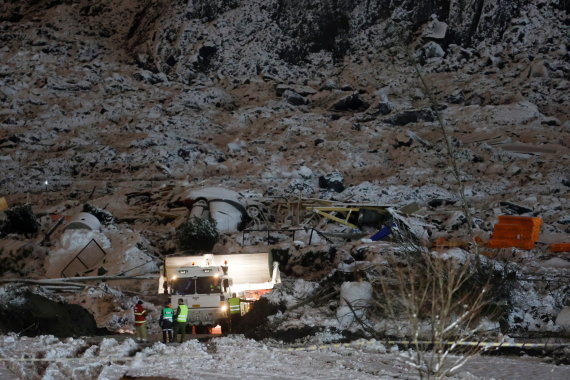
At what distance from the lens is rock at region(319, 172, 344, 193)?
85.2 feet

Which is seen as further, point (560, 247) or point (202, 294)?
point (560, 247)

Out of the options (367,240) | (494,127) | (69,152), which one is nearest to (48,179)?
(69,152)

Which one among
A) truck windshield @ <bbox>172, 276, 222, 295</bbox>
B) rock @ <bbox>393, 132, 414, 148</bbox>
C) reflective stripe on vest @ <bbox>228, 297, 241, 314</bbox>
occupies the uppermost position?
truck windshield @ <bbox>172, 276, 222, 295</bbox>

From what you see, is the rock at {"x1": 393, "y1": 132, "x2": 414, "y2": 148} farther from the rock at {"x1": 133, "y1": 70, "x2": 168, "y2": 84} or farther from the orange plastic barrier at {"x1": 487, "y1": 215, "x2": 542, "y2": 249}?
the rock at {"x1": 133, "y1": 70, "x2": 168, "y2": 84}

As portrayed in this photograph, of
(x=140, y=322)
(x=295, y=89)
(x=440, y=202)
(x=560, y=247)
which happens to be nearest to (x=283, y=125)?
(x=295, y=89)

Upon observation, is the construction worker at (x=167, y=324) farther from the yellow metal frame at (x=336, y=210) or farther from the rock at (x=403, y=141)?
the rock at (x=403, y=141)

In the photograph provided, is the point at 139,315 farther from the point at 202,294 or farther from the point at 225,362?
the point at 225,362

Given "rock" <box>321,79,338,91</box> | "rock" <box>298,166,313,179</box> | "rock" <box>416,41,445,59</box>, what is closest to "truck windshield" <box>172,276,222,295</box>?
"rock" <box>298,166,313,179</box>

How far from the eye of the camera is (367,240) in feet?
59.3

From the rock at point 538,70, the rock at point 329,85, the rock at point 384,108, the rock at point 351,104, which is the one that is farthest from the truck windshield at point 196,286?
the rock at point 538,70

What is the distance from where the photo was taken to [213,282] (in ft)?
46.6

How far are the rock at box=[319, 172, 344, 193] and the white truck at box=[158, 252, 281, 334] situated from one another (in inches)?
411

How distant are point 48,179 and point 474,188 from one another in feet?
63.7

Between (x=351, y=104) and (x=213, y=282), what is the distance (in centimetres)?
2289
